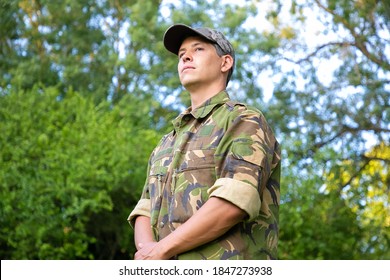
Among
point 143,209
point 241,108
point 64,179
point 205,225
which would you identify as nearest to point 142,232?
point 143,209

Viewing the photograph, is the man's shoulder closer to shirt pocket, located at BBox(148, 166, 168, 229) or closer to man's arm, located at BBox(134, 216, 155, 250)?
shirt pocket, located at BBox(148, 166, 168, 229)

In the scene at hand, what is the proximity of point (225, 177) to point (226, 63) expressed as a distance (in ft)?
1.67

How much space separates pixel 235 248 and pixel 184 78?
65 centimetres

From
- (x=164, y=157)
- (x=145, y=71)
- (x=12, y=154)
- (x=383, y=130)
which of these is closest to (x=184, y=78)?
(x=164, y=157)

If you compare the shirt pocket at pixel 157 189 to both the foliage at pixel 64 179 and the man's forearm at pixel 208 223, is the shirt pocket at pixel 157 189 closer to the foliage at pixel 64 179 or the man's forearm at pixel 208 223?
the man's forearm at pixel 208 223

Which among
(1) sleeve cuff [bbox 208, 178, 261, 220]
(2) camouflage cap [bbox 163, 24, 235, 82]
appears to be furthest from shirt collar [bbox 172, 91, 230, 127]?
(1) sleeve cuff [bbox 208, 178, 261, 220]

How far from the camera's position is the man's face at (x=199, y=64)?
2.77m

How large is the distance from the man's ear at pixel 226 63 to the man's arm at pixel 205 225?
0.57 m

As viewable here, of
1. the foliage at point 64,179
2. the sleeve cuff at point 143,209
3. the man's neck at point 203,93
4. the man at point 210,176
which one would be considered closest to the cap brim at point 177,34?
the man at point 210,176

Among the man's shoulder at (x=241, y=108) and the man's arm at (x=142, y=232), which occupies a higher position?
the man's shoulder at (x=241, y=108)

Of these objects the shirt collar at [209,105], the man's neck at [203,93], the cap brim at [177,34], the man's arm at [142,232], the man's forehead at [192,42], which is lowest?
the man's arm at [142,232]

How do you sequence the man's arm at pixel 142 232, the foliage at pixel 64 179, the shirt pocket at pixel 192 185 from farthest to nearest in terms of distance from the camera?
the foliage at pixel 64 179
the man's arm at pixel 142 232
the shirt pocket at pixel 192 185

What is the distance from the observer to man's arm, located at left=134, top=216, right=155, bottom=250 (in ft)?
8.98
